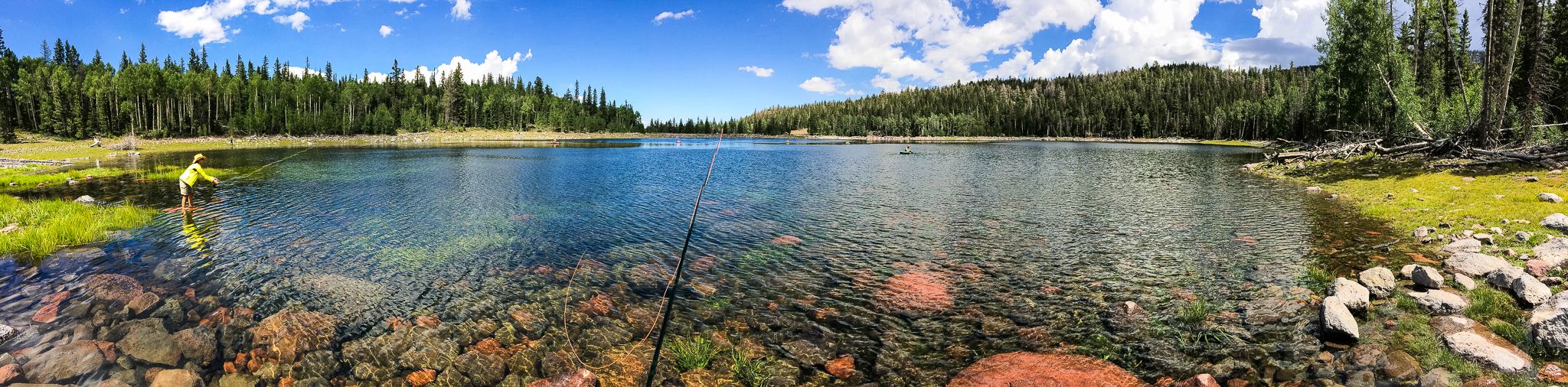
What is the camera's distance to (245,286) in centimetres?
1311

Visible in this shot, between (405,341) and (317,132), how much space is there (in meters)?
162

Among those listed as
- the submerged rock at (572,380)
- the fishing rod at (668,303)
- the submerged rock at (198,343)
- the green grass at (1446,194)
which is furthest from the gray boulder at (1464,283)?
the submerged rock at (198,343)

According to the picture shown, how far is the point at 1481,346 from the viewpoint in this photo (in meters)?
7.73

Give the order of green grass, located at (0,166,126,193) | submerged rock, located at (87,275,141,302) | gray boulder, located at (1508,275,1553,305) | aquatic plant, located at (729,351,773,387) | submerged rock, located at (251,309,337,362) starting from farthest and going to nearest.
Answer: green grass, located at (0,166,126,193) < submerged rock, located at (87,275,141,302) < submerged rock, located at (251,309,337,362) < gray boulder, located at (1508,275,1553,305) < aquatic plant, located at (729,351,773,387)

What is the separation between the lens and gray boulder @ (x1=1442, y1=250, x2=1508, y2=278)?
11.0 metres

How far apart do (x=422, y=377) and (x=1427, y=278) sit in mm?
17181

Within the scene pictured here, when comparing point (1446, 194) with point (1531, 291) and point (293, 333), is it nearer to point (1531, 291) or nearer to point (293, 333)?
point (1531, 291)

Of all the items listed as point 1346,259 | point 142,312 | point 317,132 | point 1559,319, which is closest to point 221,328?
point 142,312

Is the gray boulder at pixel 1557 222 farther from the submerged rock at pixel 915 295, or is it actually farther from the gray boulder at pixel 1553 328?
the submerged rock at pixel 915 295

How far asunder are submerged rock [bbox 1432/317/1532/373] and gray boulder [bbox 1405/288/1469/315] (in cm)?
57

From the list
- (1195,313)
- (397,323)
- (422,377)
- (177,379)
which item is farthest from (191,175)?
(1195,313)

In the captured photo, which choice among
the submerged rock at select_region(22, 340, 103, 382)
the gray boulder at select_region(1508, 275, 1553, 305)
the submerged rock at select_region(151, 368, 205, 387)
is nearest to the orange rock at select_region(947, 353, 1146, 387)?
the gray boulder at select_region(1508, 275, 1553, 305)

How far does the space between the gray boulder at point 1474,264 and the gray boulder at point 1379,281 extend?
4.40 feet

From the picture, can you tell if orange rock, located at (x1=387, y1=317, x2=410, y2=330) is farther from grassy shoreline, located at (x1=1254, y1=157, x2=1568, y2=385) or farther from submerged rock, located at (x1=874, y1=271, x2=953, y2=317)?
grassy shoreline, located at (x1=1254, y1=157, x2=1568, y2=385)
